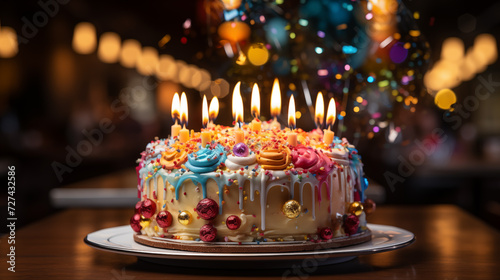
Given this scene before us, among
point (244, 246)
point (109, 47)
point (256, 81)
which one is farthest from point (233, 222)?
point (109, 47)

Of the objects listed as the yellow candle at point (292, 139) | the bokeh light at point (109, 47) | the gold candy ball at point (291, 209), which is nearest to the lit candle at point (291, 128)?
the yellow candle at point (292, 139)

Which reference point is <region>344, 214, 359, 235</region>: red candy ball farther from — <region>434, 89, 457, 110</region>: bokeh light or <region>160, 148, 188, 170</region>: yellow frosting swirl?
<region>434, 89, 457, 110</region>: bokeh light

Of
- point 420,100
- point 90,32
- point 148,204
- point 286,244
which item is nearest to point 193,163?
point 148,204

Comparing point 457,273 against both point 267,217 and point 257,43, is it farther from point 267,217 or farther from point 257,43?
point 257,43

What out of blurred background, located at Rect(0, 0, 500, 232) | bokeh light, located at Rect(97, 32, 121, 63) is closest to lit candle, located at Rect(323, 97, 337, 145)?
blurred background, located at Rect(0, 0, 500, 232)

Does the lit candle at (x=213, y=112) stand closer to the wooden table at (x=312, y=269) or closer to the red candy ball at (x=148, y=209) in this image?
the red candy ball at (x=148, y=209)
